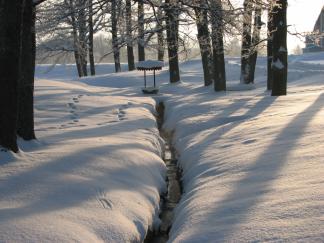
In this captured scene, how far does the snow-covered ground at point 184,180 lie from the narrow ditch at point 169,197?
207mm

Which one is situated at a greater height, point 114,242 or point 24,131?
point 24,131

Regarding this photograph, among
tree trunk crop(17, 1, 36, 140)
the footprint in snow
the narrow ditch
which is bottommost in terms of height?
the narrow ditch

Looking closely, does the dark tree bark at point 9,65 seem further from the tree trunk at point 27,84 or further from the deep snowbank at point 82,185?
the tree trunk at point 27,84

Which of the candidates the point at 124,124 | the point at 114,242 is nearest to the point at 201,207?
the point at 114,242

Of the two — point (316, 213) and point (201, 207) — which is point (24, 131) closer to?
point (201, 207)

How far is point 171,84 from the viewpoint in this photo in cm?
2461

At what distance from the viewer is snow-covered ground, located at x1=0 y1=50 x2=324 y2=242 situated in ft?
15.2

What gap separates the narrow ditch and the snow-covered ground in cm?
21

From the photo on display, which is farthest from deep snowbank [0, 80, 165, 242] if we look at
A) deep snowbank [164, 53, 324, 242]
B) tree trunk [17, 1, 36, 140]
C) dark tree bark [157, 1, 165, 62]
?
dark tree bark [157, 1, 165, 62]

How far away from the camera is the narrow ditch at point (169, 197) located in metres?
6.24

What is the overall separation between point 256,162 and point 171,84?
1797cm

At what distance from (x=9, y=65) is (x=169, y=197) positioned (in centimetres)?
337

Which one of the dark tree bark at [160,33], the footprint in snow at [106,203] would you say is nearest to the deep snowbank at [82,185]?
the footprint in snow at [106,203]

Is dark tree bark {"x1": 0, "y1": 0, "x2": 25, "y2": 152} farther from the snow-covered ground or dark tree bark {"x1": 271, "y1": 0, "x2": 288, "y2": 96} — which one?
dark tree bark {"x1": 271, "y1": 0, "x2": 288, "y2": 96}
